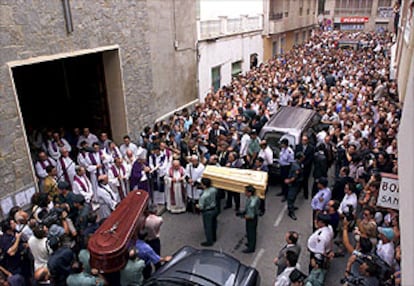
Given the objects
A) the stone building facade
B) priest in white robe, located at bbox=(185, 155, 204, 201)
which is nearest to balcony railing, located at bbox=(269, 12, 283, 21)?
the stone building facade

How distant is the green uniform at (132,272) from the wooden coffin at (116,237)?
0.18 metres

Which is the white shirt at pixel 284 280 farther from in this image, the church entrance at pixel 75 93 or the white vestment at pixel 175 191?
the church entrance at pixel 75 93

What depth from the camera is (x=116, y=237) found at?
→ 5.67 meters

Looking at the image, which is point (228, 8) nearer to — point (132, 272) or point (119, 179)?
point (119, 179)

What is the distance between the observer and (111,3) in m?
9.84

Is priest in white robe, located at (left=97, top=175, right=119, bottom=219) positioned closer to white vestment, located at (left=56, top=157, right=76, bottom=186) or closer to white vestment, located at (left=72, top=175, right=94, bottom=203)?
white vestment, located at (left=72, top=175, right=94, bottom=203)

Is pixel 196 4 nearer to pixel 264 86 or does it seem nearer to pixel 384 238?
pixel 264 86

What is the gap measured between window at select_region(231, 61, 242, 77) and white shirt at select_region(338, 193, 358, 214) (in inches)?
565

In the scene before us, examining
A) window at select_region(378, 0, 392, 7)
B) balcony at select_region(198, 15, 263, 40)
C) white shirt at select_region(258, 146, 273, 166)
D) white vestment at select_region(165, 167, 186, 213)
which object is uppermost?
window at select_region(378, 0, 392, 7)

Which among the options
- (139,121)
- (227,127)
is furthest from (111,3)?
(227,127)

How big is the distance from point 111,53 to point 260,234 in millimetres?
6333

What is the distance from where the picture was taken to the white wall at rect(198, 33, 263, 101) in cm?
1605

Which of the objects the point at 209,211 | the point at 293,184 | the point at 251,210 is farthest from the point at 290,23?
the point at 251,210

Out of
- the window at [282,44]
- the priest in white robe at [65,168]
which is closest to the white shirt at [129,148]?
the priest in white robe at [65,168]
